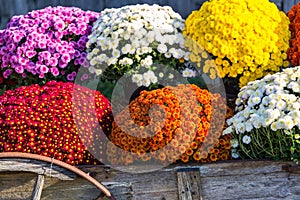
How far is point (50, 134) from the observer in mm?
2553

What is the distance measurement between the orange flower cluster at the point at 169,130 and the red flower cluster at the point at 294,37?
589mm

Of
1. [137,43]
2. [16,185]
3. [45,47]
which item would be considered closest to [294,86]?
[137,43]

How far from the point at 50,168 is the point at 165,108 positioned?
59 cm

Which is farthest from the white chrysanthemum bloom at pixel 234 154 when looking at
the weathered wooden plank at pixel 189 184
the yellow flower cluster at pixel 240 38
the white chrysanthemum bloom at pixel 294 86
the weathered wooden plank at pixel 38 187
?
the weathered wooden plank at pixel 38 187

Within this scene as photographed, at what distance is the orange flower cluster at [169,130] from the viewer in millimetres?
2553

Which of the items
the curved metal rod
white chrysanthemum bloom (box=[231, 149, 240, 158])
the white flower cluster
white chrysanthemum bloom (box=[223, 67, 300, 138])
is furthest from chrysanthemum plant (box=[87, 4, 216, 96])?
the curved metal rod

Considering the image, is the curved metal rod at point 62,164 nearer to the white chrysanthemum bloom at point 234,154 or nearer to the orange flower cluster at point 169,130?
the orange flower cluster at point 169,130

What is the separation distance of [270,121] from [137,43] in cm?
90

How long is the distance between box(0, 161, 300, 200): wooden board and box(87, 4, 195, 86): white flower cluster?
2.18 ft

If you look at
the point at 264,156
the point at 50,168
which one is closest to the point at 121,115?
the point at 50,168

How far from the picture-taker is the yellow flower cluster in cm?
294

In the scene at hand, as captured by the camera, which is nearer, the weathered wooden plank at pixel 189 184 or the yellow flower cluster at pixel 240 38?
the weathered wooden plank at pixel 189 184

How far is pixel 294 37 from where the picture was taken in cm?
313

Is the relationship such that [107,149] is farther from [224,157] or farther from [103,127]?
[224,157]
